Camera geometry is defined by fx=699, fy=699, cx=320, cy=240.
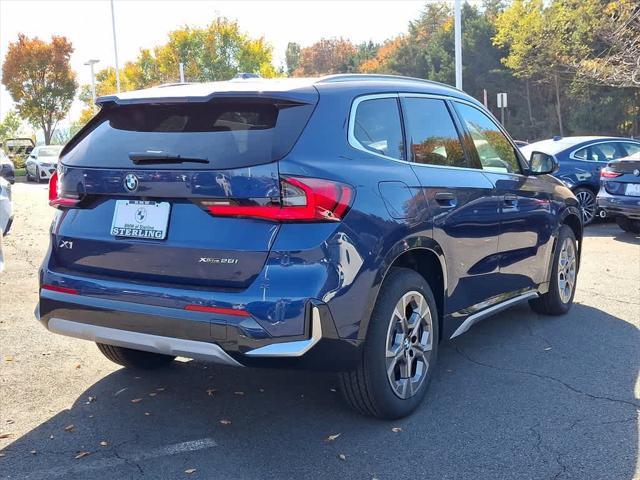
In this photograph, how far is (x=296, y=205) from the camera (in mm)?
3162

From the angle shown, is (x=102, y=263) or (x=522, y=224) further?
(x=522, y=224)

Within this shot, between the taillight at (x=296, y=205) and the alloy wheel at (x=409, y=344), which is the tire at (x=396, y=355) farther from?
the taillight at (x=296, y=205)

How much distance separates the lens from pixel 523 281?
5203 mm

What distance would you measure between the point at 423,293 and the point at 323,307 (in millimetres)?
924

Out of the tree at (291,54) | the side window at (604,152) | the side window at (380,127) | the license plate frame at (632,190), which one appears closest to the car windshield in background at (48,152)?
the side window at (604,152)

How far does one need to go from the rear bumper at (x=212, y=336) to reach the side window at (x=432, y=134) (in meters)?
1.30

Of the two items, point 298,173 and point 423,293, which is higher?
point 298,173

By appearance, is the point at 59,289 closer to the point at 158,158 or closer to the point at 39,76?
the point at 158,158

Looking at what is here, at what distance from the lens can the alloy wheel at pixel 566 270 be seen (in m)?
5.87

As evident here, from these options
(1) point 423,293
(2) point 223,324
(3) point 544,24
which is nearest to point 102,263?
(2) point 223,324

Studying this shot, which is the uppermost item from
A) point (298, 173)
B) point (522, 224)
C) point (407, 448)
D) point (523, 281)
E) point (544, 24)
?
point (544, 24)

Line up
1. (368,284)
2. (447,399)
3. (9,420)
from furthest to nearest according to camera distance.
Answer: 1. (447,399)
2. (9,420)
3. (368,284)

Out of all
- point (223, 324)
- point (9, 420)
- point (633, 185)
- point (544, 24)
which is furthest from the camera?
point (544, 24)

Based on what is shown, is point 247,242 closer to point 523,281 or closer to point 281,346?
point 281,346
